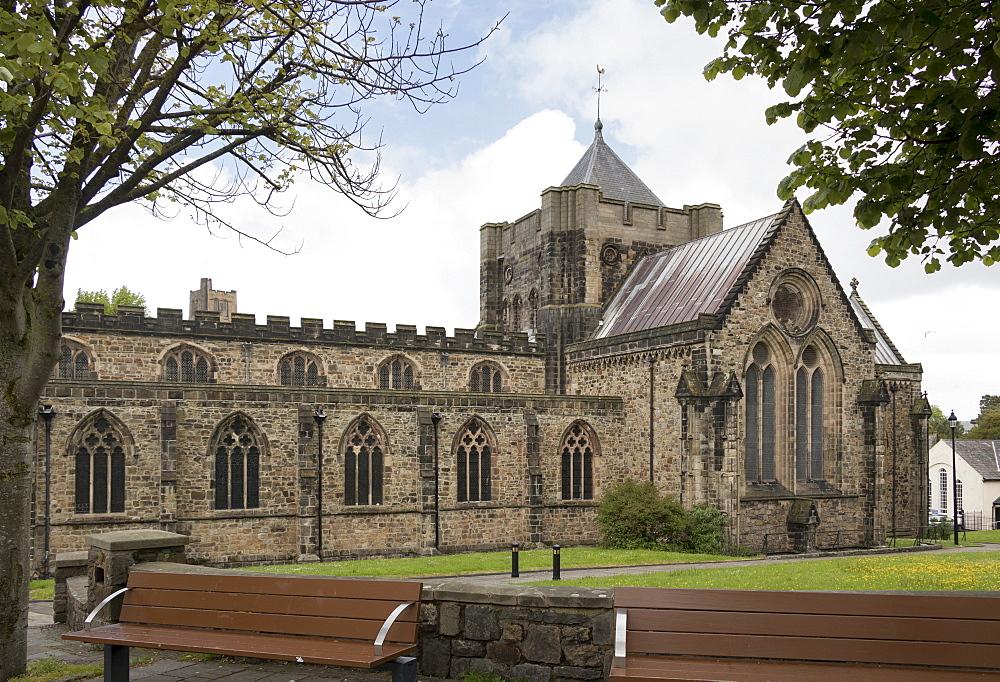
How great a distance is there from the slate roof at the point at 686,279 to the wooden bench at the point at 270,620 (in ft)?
65.2

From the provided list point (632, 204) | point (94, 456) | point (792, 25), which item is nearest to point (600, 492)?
point (632, 204)

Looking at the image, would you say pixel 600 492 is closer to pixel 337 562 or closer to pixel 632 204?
pixel 337 562

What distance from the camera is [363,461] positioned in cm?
2325

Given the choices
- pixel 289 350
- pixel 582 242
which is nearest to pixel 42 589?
pixel 289 350

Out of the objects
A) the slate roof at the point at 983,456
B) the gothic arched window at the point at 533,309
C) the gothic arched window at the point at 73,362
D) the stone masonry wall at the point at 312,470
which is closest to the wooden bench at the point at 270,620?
the stone masonry wall at the point at 312,470

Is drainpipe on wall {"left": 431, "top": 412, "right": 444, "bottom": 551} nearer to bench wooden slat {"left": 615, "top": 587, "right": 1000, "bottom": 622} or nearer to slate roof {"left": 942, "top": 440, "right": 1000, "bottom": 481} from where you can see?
bench wooden slat {"left": 615, "top": 587, "right": 1000, "bottom": 622}

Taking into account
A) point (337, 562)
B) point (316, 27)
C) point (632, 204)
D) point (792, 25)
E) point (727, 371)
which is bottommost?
point (337, 562)

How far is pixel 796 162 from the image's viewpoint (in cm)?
782

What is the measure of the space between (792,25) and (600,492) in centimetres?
2103

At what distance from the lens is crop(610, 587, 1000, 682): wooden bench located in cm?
516

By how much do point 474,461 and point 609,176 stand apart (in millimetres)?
15328

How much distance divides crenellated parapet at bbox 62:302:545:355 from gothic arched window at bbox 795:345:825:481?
9.75 meters

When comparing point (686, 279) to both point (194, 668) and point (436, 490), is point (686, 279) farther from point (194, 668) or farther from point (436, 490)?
point (194, 668)

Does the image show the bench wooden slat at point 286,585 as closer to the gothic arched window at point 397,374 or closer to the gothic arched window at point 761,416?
the gothic arched window at point 761,416
